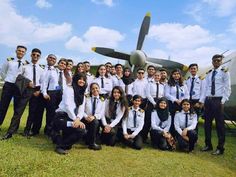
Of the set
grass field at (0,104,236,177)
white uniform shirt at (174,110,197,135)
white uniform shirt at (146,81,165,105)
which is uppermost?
white uniform shirt at (146,81,165,105)

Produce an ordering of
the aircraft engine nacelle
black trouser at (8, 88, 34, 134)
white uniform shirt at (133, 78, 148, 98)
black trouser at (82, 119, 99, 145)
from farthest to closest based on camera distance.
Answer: the aircraft engine nacelle → white uniform shirt at (133, 78, 148, 98) → black trouser at (8, 88, 34, 134) → black trouser at (82, 119, 99, 145)

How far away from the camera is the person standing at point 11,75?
7.21m

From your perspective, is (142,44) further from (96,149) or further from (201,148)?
(96,149)

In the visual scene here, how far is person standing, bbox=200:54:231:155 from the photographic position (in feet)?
24.0

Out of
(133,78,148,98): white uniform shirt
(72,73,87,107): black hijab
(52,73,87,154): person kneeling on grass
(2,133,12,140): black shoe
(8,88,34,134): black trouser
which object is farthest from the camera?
(133,78,148,98): white uniform shirt

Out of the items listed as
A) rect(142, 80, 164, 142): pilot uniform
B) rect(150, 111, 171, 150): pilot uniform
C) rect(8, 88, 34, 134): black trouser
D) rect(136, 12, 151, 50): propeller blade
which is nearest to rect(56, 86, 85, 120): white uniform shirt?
rect(8, 88, 34, 134): black trouser

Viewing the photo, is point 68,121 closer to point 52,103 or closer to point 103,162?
point 103,162

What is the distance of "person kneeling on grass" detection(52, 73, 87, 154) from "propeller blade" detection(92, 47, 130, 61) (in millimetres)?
8987

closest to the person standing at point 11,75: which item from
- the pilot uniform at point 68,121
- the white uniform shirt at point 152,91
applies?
the pilot uniform at point 68,121

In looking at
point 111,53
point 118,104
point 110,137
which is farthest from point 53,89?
point 111,53

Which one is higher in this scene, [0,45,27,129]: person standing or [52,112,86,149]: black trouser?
[0,45,27,129]: person standing

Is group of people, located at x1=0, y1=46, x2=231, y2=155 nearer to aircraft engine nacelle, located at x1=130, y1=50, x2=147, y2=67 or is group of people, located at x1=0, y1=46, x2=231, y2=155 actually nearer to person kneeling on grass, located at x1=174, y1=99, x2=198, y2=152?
person kneeling on grass, located at x1=174, y1=99, x2=198, y2=152

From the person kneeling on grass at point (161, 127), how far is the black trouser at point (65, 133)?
7.24 ft

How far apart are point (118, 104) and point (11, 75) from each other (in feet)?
8.96
